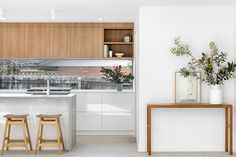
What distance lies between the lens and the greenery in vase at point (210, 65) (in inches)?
253

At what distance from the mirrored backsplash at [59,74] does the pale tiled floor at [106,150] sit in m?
1.89

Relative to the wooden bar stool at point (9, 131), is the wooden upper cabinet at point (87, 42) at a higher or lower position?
higher

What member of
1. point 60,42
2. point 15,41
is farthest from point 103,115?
point 15,41

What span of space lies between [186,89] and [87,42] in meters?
3.24

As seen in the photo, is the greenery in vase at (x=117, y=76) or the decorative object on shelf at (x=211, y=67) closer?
the decorative object on shelf at (x=211, y=67)

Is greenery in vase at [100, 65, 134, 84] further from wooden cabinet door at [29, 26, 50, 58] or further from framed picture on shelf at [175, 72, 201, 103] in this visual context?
framed picture on shelf at [175, 72, 201, 103]

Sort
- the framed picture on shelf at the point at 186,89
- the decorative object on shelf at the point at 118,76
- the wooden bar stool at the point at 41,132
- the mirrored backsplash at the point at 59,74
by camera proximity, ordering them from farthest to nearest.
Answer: the mirrored backsplash at the point at 59,74 → the decorative object on shelf at the point at 118,76 → the framed picture on shelf at the point at 186,89 → the wooden bar stool at the point at 41,132

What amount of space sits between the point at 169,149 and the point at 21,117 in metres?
2.66

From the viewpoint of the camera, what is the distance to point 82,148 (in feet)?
23.0

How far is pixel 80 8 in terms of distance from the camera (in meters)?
7.16

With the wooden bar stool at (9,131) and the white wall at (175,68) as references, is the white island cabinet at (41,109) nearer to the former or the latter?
the wooden bar stool at (9,131)

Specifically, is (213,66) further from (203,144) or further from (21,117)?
(21,117)

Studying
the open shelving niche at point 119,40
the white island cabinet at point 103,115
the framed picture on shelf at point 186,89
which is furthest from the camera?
the open shelving niche at point 119,40

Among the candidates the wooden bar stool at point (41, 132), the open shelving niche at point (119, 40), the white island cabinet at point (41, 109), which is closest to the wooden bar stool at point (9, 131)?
the white island cabinet at point (41, 109)
